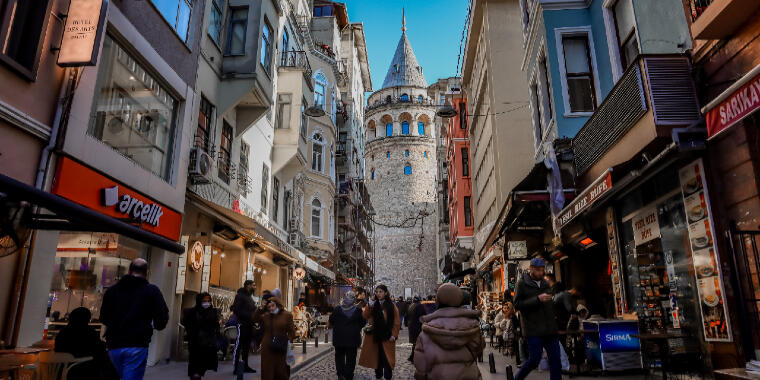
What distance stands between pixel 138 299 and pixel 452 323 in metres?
3.04

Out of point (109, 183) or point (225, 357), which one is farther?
point (225, 357)

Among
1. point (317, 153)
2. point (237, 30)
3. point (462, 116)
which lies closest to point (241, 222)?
point (237, 30)

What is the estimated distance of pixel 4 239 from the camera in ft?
15.1

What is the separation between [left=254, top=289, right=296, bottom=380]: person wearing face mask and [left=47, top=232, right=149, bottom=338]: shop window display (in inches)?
149

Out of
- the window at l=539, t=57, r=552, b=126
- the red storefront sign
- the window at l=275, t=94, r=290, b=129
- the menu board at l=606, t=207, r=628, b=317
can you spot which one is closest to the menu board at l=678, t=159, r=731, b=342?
the red storefront sign

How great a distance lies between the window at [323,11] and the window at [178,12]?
82.1 ft

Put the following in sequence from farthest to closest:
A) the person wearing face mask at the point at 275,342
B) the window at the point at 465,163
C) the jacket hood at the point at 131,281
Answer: the window at the point at 465,163, the person wearing face mask at the point at 275,342, the jacket hood at the point at 131,281

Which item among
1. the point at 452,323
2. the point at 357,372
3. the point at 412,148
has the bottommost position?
the point at 357,372

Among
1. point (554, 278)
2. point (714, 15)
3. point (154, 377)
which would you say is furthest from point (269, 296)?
point (554, 278)

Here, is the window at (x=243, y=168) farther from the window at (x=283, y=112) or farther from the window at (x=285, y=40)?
the window at (x=285, y=40)

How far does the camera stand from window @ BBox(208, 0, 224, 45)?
12983 mm

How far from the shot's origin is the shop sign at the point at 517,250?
13070mm

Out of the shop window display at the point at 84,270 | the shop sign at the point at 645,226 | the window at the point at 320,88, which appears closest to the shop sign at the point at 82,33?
the shop window display at the point at 84,270

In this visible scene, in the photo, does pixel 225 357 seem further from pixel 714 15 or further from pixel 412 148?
pixel 412 148
